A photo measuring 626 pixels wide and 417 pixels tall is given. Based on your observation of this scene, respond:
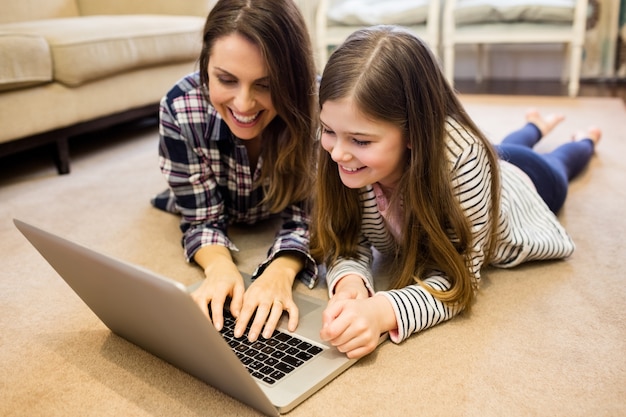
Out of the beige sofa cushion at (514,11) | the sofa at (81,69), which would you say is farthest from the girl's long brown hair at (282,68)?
the beige sofa cushion at (514,11)

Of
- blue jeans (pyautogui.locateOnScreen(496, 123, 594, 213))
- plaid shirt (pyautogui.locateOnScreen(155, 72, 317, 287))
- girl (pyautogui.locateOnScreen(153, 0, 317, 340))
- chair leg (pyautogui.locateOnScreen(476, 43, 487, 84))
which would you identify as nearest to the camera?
girl (pyautogui.locateOnScreen(153, 0, 317, 340))

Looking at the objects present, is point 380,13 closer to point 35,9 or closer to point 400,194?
point 35,9

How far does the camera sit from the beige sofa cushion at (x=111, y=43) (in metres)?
1.94

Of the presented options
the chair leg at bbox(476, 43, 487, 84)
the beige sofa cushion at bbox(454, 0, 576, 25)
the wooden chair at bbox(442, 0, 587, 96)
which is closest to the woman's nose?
the wooden chair at bbox(442, 0, 587, 96)

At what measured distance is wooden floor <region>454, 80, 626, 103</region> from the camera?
2725 mm

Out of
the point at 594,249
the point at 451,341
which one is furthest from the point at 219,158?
the point at 594,249

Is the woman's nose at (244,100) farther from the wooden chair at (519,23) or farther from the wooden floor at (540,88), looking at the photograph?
the wooden floor at (540,88)

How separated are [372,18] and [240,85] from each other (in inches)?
75.9

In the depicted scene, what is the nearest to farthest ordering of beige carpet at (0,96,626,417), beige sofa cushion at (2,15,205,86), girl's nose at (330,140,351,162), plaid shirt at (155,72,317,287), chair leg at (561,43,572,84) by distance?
beige carpet at (0,96,626,417)
girl's nose at (330,140,351,162)
plaid shirt at (155,72,317,287)
beige sofa cushion at (2,15,205,86)
chair leg at (561,43,572,84)

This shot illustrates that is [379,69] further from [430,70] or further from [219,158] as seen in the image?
[219,158]

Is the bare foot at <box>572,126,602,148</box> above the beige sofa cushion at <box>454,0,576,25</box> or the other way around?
the other way around

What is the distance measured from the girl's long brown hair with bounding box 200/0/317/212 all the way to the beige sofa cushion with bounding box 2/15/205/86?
89cm

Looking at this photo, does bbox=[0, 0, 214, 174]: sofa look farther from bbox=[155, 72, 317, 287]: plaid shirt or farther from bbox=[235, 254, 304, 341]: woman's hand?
bbox=[235, 254, 304, 341]: woman's hand

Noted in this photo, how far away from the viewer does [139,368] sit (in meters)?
0.99
